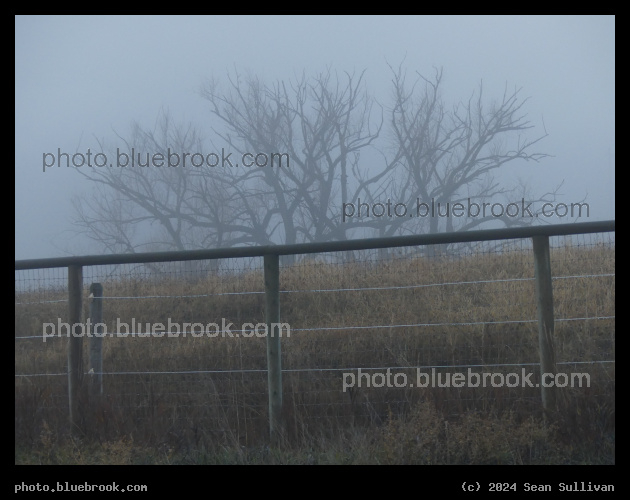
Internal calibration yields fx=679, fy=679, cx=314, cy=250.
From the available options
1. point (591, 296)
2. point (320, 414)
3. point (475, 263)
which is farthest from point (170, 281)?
point (591, 296)

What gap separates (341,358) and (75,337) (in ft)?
8.17

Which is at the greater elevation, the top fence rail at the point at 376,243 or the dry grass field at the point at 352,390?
the top fence rail at the point at 376,243

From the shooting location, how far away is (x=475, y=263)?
9.78 m

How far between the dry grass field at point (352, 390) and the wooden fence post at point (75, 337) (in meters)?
0.17

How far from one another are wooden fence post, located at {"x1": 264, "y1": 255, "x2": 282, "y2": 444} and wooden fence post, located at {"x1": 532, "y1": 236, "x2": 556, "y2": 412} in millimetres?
2134

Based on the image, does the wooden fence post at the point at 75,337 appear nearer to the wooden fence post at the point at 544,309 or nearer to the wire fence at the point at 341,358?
the wire fence at the point at 341,358

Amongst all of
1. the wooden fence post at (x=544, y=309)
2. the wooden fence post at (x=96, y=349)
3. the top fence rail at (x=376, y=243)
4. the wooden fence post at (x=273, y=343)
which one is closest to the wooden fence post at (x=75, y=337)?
the wooden fence post at (x=96, y=349)

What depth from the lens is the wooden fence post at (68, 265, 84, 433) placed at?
20.3ft

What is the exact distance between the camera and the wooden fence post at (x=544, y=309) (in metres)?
5.38

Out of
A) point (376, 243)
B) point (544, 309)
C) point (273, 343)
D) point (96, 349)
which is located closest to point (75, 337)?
point (96, 349)

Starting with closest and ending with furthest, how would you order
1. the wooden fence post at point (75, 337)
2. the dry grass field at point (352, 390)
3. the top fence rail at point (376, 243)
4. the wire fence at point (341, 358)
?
the dry grass field at point (352, 390)
the top fence rail at point (376, 243)
the wire fence at point (341, 358)
the wooden fence post at point (75, 337)

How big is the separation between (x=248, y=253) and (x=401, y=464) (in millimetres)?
2102

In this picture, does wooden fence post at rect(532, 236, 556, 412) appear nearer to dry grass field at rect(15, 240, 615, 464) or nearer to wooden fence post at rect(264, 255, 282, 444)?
dry grass field at rect(15, 240, 615, 464)

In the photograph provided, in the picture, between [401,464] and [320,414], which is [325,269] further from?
[401,464]
